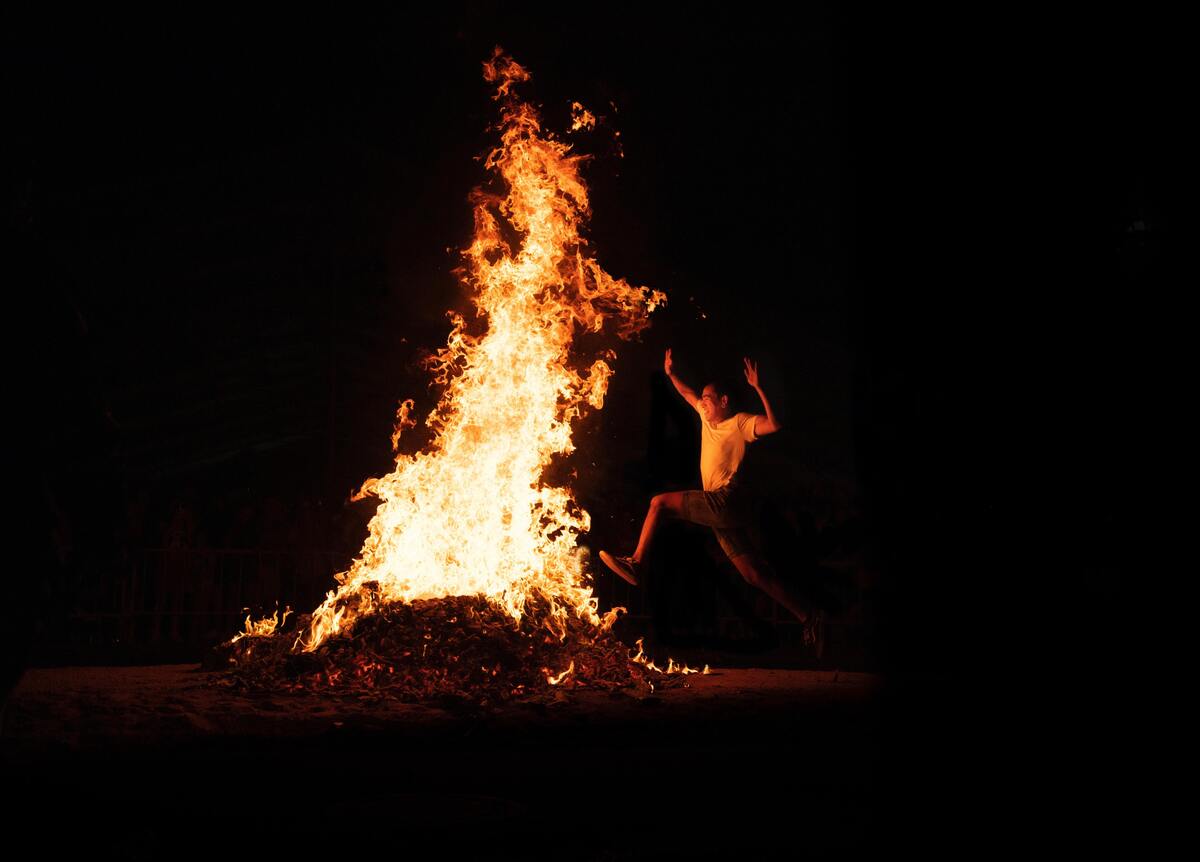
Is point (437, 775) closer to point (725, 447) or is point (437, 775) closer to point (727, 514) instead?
point (727, 514)

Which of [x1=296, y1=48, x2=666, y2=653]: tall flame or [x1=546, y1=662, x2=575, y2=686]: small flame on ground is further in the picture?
[x1=296, y1=48, x2=666, y2=653]: tall flame

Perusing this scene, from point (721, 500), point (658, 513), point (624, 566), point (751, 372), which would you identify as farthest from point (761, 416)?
point (624, 566)

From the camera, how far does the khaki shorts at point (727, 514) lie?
11016 mm

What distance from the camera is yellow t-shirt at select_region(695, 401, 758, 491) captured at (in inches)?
433

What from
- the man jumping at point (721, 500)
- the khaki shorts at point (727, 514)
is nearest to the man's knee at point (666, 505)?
the man jumping at point (721, 500)

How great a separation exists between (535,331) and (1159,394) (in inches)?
266

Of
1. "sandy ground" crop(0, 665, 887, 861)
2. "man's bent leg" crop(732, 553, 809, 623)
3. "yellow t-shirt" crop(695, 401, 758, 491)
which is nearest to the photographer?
"sandy ground" crop(0, 665, 887, 861)

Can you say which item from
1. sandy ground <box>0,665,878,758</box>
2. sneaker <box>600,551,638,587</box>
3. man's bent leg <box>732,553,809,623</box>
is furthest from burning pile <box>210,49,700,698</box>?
man's bent leg <box>732,553,809,623</box>

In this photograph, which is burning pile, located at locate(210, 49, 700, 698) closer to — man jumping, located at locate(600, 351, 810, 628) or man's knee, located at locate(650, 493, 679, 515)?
man jumping, located at locate(600, 351, 810, 628)

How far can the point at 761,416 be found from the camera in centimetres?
1088

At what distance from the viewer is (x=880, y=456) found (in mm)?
12906

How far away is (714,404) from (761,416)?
589 mm

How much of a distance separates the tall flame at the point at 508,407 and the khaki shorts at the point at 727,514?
→ 144cm

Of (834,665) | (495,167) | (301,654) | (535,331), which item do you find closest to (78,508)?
(301,654)
